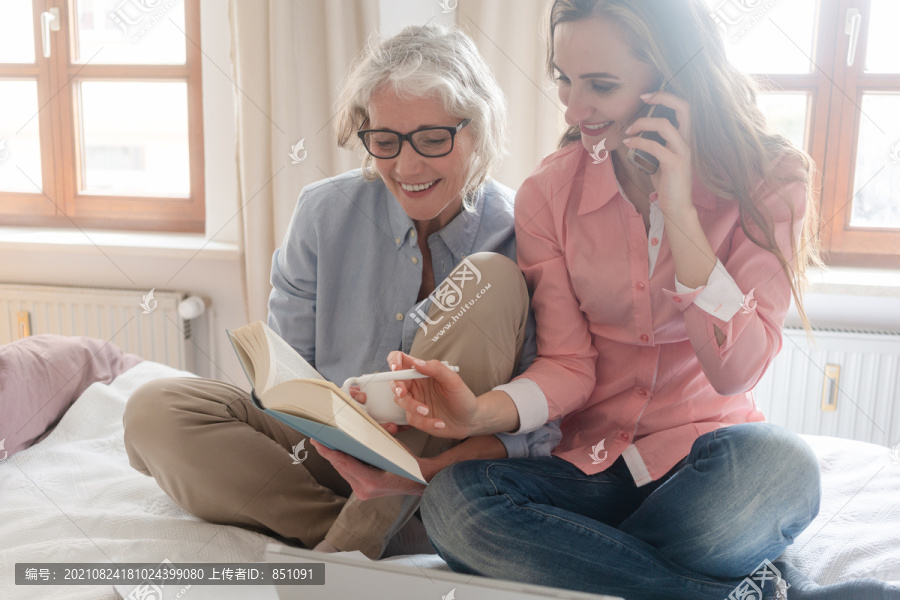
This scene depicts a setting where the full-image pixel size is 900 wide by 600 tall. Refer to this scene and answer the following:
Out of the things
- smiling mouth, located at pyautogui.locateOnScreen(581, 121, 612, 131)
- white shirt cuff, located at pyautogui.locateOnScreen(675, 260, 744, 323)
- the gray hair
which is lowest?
white shirt cuff, located at pyautogui.locateOnScreen(675, 260, 744, 323)

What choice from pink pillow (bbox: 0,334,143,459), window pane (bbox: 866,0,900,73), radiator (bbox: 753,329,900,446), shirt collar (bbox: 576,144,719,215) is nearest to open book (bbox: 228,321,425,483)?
shirt collar (bbox: 576,144,719,215)

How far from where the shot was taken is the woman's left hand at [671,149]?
0.95 meters

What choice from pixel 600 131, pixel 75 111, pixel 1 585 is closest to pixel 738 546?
pixel 600 131

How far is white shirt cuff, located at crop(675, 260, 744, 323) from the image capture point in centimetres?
94

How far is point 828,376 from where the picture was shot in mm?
1819

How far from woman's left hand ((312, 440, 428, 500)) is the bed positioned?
0.11m

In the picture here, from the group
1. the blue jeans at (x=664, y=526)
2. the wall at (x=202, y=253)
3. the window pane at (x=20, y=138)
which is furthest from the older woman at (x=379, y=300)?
the window pane at (x=20, y=138)

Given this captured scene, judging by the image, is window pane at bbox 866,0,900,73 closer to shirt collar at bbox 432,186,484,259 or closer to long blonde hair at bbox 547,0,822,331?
long blonde hair at bbox 547,0,822,331

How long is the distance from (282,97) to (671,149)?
1.26 meters

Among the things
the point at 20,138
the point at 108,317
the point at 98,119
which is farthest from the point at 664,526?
the point at 20,138

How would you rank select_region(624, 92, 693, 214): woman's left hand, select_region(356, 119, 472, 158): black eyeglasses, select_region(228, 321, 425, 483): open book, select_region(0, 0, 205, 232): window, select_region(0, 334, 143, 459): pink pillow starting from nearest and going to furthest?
select_region(228, 321, 425, 483): open book < select_region(624, 92, 693, 214): woman's left hand < select_region(356, 119, 472, 158): black eyeglasses < select_region(0, 334, 143, 459): pink pillow < select_region(0, 0, 205, 232): window

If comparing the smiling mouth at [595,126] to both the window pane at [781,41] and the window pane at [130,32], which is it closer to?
the window pane at [781,41]

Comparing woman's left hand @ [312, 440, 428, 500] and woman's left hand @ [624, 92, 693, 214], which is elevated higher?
woman's left hand @ [624, 92, 693, 214]

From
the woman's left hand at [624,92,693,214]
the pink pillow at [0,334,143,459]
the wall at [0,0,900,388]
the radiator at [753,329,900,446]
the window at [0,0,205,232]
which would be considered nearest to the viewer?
the woman's left hand at [624,92,693,214]
